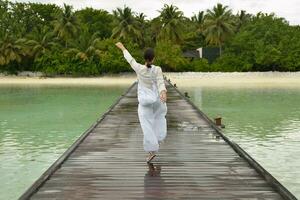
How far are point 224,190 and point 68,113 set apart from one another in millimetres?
17728

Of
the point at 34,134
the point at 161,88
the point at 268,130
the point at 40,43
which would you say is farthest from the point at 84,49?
the point at 161,88

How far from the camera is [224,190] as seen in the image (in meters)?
6.36

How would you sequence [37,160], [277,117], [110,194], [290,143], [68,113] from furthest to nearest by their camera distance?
[68,113]
[277,117]
[290,143]
[37,160]
[110,194]

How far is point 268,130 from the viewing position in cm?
1706

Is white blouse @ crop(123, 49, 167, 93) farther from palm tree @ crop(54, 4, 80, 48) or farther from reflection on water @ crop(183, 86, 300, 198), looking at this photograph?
palm tree @ crop(54, 4, 80, 48)

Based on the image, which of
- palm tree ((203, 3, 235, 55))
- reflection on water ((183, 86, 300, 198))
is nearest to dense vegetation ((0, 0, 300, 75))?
palm tree ((203, 3, 235, 55))

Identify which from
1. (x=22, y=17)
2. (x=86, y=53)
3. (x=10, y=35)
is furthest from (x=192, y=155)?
(x=22, y=17)

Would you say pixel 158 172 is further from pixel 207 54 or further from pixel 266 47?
pixel 207 54

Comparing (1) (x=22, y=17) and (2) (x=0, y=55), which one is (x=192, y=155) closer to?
(2) (x=0, y=55)

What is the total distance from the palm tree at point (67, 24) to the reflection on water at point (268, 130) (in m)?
39.3

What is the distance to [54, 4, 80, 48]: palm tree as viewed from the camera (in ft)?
215

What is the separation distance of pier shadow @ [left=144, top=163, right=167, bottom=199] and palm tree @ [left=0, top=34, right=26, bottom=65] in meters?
60.7

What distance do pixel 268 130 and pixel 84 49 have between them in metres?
50.6

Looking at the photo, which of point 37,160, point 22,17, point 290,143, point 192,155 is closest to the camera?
point 192,155
